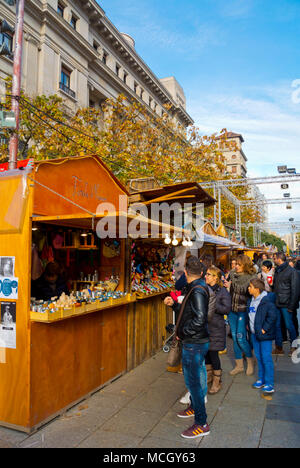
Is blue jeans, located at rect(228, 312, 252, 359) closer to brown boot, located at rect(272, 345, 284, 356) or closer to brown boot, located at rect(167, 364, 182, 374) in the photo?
brown boot, located at rect(167, 364, 182, 374)

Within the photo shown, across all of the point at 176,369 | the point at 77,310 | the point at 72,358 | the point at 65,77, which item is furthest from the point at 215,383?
the point at 65,77

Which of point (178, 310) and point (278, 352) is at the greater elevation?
point (178, 310)

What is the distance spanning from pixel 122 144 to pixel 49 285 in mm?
12596

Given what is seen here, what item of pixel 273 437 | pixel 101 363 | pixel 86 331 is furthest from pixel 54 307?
pixel 273 437

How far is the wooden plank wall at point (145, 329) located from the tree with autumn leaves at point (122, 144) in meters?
7.42

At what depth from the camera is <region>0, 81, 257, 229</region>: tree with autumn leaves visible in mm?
13141

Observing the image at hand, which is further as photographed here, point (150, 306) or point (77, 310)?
point (150, 306)

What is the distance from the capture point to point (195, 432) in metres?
3.53

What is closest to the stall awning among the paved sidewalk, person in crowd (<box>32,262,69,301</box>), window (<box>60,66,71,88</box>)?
person in crowd (<box>32,262,69,301</box>)

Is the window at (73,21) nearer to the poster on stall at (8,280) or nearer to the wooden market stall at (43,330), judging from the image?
the wooden market stall at (43,330)

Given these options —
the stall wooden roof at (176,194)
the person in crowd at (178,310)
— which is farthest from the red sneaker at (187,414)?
the stall wooden roof at (176,194)

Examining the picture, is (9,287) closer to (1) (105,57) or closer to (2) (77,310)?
(2) (77,310)

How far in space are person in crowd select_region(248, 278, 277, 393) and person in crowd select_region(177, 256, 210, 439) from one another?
1456mm
